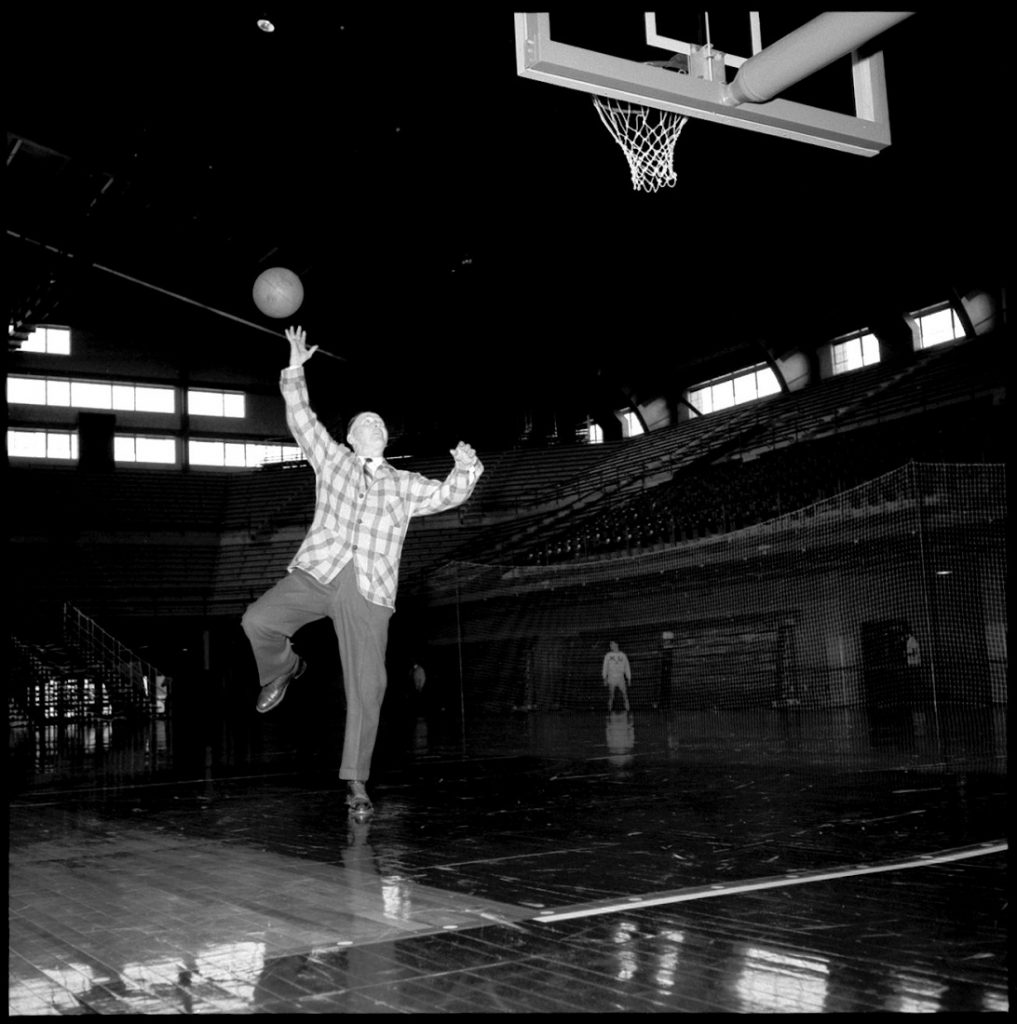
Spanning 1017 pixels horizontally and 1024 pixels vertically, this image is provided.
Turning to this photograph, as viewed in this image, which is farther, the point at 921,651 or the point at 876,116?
the point at 921,651

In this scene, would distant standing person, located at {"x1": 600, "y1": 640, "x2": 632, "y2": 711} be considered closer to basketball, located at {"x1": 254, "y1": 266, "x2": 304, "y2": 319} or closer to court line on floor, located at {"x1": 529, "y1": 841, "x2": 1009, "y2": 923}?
basketball, located at {"x1": 254, "y1": 266, "x2": 304, "y2": 319}

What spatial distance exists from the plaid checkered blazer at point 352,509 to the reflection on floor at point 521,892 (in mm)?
1152

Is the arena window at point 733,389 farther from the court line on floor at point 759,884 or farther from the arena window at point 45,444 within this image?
the court line on floor at point 759,884

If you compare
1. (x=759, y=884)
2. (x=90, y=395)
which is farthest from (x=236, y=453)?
(x=759, y=884)

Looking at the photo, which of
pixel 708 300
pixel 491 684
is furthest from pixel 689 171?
pixel 491 684

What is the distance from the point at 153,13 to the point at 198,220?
904 centimetres

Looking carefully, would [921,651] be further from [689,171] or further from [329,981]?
[329,981]

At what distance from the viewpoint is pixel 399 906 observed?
292cm

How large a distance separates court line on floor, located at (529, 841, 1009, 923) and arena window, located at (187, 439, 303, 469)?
34.1 metres

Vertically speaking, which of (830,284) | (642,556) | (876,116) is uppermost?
(830,284)

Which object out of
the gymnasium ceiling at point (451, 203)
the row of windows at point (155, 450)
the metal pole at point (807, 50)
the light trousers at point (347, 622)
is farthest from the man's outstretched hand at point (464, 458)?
the row of windows at point (155, 450)

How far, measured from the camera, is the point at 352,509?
4.80 m

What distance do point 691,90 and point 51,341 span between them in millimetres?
31751

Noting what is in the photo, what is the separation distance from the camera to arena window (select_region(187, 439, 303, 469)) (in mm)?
36250
